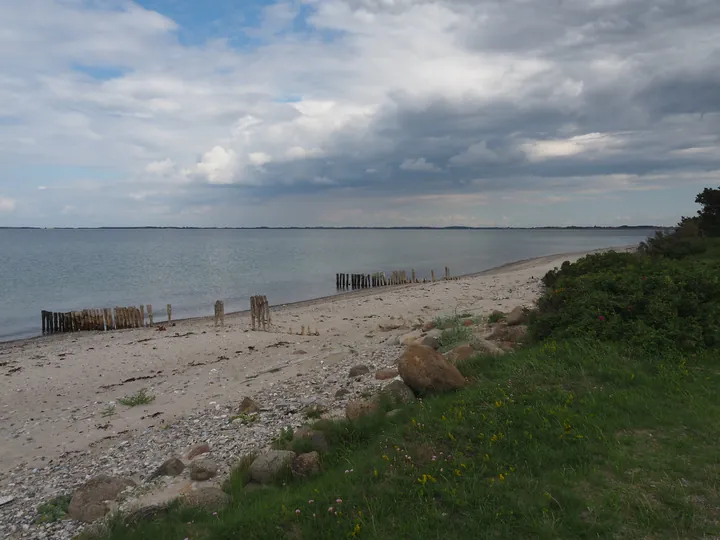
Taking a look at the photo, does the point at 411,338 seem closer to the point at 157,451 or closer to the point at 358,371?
the point at 358,371

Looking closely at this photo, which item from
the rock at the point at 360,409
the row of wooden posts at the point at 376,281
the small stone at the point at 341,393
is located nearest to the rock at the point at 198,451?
the rock at the point at 360,409

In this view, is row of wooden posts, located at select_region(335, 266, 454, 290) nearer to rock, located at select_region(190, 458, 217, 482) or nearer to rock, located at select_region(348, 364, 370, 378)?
rock, located at select_region(348, 364, 370, 378)

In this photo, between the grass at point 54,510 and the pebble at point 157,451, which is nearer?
the grass at point 54,510

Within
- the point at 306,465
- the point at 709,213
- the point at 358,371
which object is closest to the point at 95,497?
the point at 306,465

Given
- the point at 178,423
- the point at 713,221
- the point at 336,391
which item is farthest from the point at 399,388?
the point at 713,221

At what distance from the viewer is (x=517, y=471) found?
4.85 meters

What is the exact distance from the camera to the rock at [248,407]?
8922mm

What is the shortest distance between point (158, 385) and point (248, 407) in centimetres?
471

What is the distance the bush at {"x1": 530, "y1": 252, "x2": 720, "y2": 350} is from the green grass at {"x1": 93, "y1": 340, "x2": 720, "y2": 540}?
1042 millimetres

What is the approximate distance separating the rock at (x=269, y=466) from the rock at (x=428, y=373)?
7.32ft

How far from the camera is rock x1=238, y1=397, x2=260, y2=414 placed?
892 cm

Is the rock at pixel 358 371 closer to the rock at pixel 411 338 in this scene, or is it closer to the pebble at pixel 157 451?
the pebble at pixel 157 451

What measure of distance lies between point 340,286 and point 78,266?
3930 centimetres

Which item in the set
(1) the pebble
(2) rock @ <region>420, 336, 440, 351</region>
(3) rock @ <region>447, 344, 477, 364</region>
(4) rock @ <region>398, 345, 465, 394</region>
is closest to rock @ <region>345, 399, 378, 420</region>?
(4) rock @ <region>398, 345, 465, 394</region>
